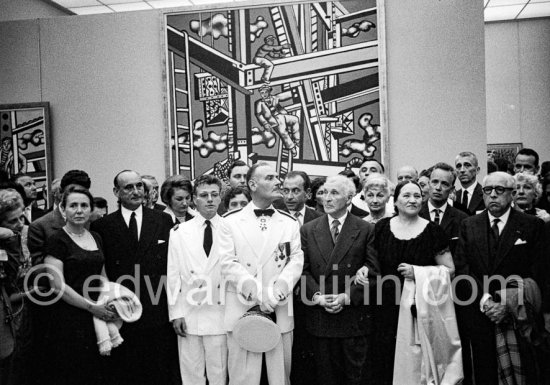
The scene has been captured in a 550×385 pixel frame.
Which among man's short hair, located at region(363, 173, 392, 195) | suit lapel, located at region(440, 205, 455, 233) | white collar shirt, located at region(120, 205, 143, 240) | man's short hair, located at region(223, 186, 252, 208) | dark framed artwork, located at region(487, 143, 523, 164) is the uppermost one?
dark framed artwork, located at region(487, 143, 523, 164)

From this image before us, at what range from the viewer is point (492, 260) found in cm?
420

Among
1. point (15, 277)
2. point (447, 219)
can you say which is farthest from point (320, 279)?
point (15, 277)

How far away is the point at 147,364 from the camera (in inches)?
176

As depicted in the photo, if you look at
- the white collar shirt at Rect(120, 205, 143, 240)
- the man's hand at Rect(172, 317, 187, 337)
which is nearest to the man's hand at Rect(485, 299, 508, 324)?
the man's hand at Rect(172, 317, 187, 337)

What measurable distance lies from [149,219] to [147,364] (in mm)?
1028

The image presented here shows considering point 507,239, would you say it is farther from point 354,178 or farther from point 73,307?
point 73,307

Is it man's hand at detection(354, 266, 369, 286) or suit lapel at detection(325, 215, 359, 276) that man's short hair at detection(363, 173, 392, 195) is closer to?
suit lapel at detection(325, 215, 359, 276)

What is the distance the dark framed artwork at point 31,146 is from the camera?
7871mm

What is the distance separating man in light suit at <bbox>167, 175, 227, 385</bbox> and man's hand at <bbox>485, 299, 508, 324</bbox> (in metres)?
1.75

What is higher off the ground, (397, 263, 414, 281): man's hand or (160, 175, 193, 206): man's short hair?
(160, 175, 193, 206): man's short hair

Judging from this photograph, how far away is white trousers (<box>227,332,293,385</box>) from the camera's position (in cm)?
413

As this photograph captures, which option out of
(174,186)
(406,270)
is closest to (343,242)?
(406,270)

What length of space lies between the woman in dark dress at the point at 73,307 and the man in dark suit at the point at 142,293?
0.74ft

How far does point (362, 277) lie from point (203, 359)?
1215 mm
